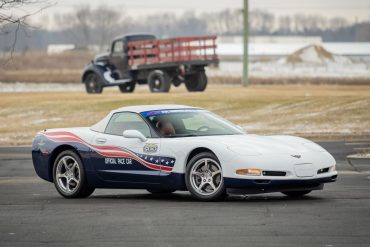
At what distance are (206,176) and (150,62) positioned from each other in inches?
1154

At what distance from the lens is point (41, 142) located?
15.0m

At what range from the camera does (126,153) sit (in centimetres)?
1396

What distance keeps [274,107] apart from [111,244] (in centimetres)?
2746

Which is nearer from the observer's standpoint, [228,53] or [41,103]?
[41,103]

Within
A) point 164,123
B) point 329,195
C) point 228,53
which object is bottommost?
point 228,53

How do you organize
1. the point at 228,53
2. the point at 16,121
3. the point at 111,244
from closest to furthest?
the point at 111,244 < the point at 16,121 < the point at 228,53

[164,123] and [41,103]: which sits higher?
[164,123]

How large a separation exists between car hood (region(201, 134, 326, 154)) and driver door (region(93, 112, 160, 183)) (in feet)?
2.92

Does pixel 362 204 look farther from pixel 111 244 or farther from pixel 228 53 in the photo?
pixel 228 53

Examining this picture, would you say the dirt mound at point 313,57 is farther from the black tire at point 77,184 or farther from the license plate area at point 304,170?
the license plate area at point 304,170

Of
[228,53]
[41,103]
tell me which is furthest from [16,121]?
[228,53]

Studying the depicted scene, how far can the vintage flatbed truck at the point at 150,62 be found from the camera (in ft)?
138

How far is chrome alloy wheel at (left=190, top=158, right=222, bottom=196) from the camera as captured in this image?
13062mm

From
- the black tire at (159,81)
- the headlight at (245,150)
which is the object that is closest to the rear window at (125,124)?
the headlight at (245,150)
